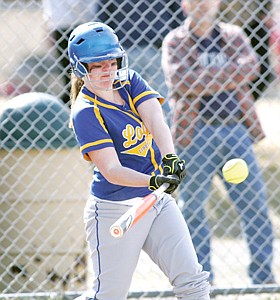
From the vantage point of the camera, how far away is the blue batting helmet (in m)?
3.94

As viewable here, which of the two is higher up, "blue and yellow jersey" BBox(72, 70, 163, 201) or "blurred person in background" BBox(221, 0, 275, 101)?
"blue and yellow jersey" BBox(72, 70, 163, 201)

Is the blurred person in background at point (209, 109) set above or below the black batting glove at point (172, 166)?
below

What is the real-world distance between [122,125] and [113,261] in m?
0.64

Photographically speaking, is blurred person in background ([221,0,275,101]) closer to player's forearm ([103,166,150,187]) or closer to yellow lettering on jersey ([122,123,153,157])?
yellow lettering on jersey ([122,123,153,157])

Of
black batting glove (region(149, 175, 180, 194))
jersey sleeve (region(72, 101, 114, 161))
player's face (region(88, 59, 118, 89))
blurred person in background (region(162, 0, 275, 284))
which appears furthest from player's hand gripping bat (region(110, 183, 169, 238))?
blurred person in background (region(162, 0, 275, 284))

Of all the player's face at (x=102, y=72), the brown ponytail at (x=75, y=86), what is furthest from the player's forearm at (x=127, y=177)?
the brown ponytail at (x=75, y=86)

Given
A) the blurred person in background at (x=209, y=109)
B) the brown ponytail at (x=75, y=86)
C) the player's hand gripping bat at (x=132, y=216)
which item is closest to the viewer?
the player's hand gripping bat at (x=132, y=216)

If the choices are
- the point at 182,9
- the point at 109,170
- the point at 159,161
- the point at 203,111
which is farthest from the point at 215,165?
the point at 109,170

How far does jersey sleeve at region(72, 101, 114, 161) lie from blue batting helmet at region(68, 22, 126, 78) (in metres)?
0.18

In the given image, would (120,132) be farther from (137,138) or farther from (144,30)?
(144,30)

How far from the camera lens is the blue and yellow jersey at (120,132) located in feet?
13.0

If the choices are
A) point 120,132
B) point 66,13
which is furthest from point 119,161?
point 66,13

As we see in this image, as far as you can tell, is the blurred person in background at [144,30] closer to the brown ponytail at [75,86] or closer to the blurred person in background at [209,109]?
the blurred person in background at [209,109]

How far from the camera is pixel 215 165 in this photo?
578 cm
